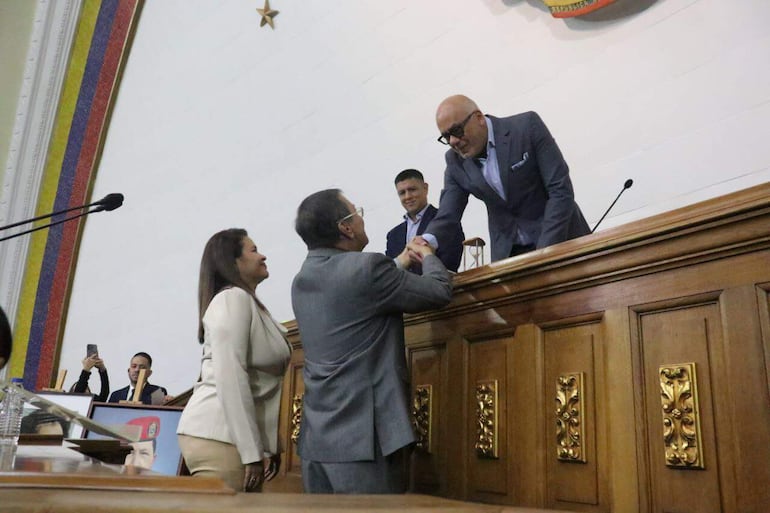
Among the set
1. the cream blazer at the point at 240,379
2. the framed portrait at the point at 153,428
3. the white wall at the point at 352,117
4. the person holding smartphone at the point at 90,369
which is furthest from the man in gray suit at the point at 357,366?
the person holding smartphone at the point at 90,369

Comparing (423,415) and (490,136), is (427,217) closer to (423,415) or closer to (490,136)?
(490,136)

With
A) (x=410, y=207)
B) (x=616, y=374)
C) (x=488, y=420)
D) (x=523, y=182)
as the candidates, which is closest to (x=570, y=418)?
(x=616, y=374)

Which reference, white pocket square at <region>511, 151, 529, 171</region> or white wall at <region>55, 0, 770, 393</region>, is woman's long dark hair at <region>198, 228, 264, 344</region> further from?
white wall at <region>55, 0, 770, 393</region>

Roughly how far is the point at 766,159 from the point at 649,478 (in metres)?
2.16

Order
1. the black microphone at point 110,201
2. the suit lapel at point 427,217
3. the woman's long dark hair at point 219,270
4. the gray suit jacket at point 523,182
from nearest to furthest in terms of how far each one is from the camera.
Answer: the woman's long dark hair at point 219,270
the gray suit jacket at point 523,182
the black microphone at point 110,201
the suit lapel at point 427,217

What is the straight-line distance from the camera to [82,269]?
847cm

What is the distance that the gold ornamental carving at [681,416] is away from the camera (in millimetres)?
1481

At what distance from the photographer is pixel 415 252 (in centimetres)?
222

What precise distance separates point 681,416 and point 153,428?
6.79ft

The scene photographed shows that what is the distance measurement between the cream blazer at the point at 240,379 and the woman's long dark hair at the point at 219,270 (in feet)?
0.31

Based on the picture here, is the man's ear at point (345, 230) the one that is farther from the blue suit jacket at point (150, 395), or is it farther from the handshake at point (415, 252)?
the blue suit jacket at point (150, 395)

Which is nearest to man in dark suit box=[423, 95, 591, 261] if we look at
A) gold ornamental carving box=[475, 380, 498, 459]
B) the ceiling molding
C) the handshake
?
the handshake

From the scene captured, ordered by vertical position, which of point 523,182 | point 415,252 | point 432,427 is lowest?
point 432,427

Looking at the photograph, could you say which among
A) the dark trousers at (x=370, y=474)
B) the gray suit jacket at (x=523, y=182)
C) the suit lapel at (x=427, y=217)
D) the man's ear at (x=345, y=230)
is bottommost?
the dark trousers at (x=370, y=474)
